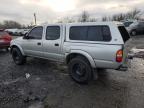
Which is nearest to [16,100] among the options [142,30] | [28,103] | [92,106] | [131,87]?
[28,103]

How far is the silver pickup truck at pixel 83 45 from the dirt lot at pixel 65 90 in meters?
0.56

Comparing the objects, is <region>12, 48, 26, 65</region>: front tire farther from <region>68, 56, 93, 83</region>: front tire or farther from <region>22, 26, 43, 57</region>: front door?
<region>68, 56, 93, 83</region>: front tire

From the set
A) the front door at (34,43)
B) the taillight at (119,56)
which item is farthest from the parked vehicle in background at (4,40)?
the taillight at (119,56)

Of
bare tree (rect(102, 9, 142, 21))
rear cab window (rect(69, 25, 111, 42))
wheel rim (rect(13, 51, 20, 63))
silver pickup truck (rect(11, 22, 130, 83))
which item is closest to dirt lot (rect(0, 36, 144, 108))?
silver pickup truck (rect(11, 22, 130, 83))

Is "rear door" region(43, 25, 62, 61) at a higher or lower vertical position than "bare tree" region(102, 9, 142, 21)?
lower

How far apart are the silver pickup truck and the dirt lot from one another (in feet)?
1.83

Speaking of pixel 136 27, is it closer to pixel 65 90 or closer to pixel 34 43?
pixel 34 43

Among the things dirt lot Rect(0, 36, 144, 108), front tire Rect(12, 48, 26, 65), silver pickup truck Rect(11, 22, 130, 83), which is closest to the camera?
dirt lot Rect(0, 36, 144, 108)

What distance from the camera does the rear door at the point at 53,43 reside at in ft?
18.3

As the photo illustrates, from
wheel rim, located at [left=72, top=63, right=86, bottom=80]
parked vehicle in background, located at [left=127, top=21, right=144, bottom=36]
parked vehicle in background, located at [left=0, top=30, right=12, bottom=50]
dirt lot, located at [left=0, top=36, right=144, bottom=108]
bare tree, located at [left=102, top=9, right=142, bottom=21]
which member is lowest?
dirt lot, located at [left=0, top=36, right=144, bottom=108]

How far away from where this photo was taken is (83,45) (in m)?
4.84

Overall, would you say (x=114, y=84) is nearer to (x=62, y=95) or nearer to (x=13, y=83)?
(x=62, y=95)

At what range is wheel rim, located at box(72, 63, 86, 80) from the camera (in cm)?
499

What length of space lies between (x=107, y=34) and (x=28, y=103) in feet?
8.94
